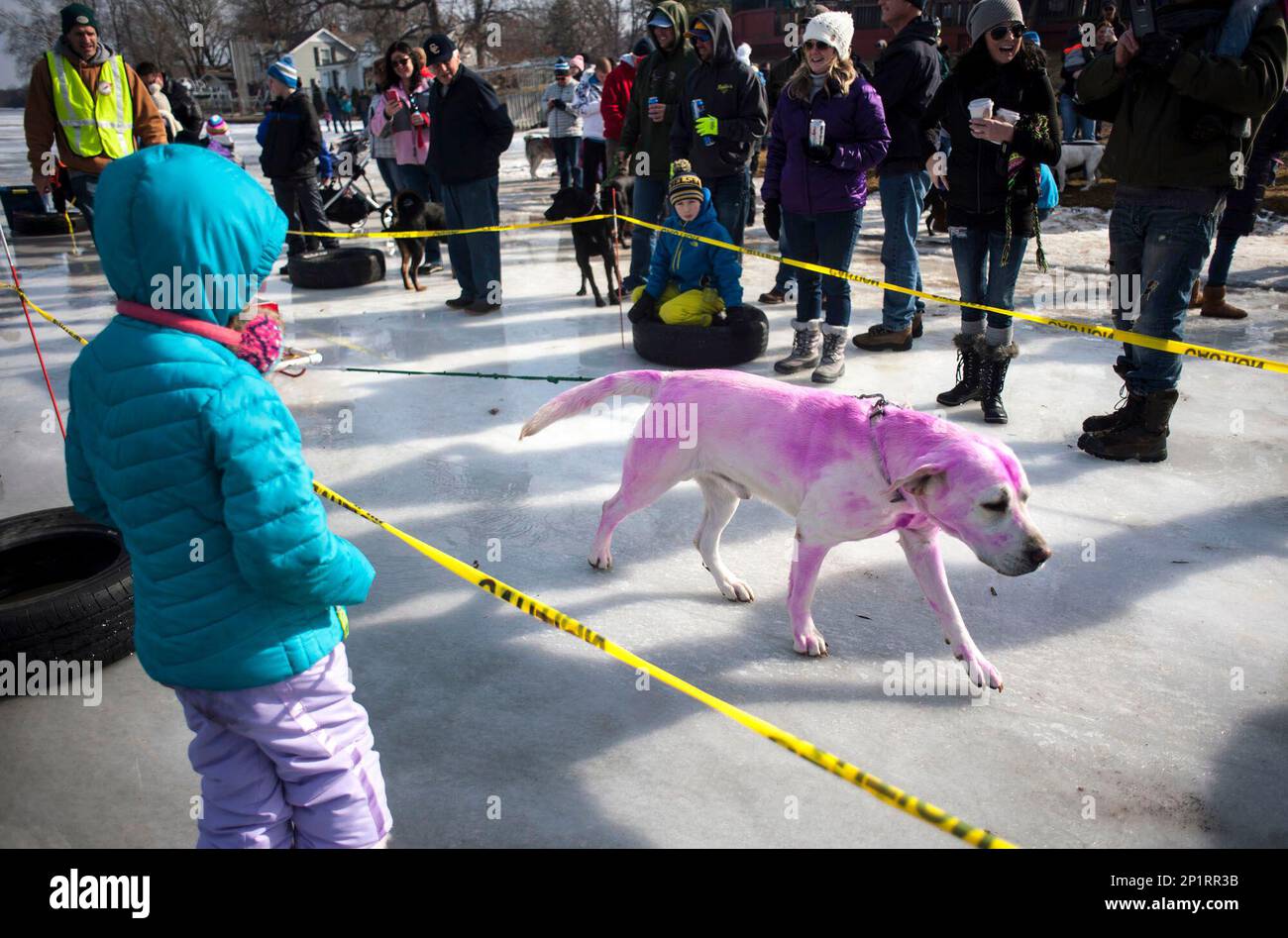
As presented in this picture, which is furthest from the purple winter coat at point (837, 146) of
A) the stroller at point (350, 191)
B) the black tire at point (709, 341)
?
the stroller at point (350, 191)

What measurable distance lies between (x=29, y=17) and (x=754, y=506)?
146 ft

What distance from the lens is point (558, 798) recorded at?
8.01ft

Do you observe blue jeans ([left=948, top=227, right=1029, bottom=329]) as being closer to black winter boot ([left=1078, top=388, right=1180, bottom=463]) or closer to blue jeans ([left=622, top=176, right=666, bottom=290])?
black winter boot ([left=1078, top=388, right=1180, bottom=463])

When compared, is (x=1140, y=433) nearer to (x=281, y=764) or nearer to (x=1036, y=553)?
(x=1036, y=553)

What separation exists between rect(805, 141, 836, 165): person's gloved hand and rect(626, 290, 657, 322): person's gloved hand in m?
1.49

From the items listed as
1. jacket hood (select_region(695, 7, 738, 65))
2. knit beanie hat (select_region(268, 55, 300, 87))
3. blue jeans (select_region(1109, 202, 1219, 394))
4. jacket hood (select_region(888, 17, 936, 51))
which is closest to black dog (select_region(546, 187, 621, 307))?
jacket hood (select_region(695, 7, 738, 65))

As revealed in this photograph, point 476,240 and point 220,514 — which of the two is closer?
point 220,514

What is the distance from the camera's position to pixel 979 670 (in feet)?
9.36

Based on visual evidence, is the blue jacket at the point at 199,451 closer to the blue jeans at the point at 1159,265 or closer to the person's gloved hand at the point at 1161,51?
the person's gloved hand at the point at 1161,51

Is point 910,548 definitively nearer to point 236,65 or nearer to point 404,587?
point 404,587

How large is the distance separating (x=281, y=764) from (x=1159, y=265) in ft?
15.0

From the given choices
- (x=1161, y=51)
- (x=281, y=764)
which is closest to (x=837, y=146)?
(x=1161, y=51)
